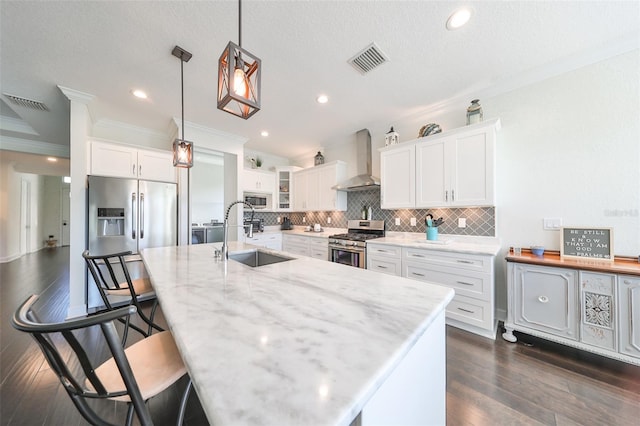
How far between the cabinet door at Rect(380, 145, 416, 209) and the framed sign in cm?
148

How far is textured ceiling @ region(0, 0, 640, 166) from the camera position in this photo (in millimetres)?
1665

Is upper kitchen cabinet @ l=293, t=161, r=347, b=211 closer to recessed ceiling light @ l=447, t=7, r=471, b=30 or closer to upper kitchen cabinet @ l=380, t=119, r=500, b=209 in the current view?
upper kitchen cabinet @ l=380, t=119, r=500, b=209

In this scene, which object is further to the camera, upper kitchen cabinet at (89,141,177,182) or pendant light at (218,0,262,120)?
upper kitchen cabinet at (89,141,177,182)

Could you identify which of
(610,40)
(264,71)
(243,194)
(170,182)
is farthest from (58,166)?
(610,40)

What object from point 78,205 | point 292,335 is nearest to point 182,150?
point 78,205

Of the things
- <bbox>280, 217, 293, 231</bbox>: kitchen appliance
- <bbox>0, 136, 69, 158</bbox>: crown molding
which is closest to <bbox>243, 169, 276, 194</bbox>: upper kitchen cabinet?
<bbox>280, 217, 293, 231</bbox>: kitchen appliance

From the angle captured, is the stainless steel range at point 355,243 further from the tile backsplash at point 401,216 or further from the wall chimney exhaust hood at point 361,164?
the wall chimney exhaust hood at point 361,164

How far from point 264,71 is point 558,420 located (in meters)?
3.56

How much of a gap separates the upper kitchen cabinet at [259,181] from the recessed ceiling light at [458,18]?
12.4 ft

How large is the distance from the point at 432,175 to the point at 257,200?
3377 mm

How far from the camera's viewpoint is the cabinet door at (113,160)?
2.92 meters

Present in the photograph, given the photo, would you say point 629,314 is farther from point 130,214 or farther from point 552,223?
point 130,214

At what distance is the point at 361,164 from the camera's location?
157 inches

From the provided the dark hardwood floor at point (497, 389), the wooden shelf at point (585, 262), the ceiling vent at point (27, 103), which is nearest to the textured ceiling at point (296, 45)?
the ceiling vent at point (27, 103)
